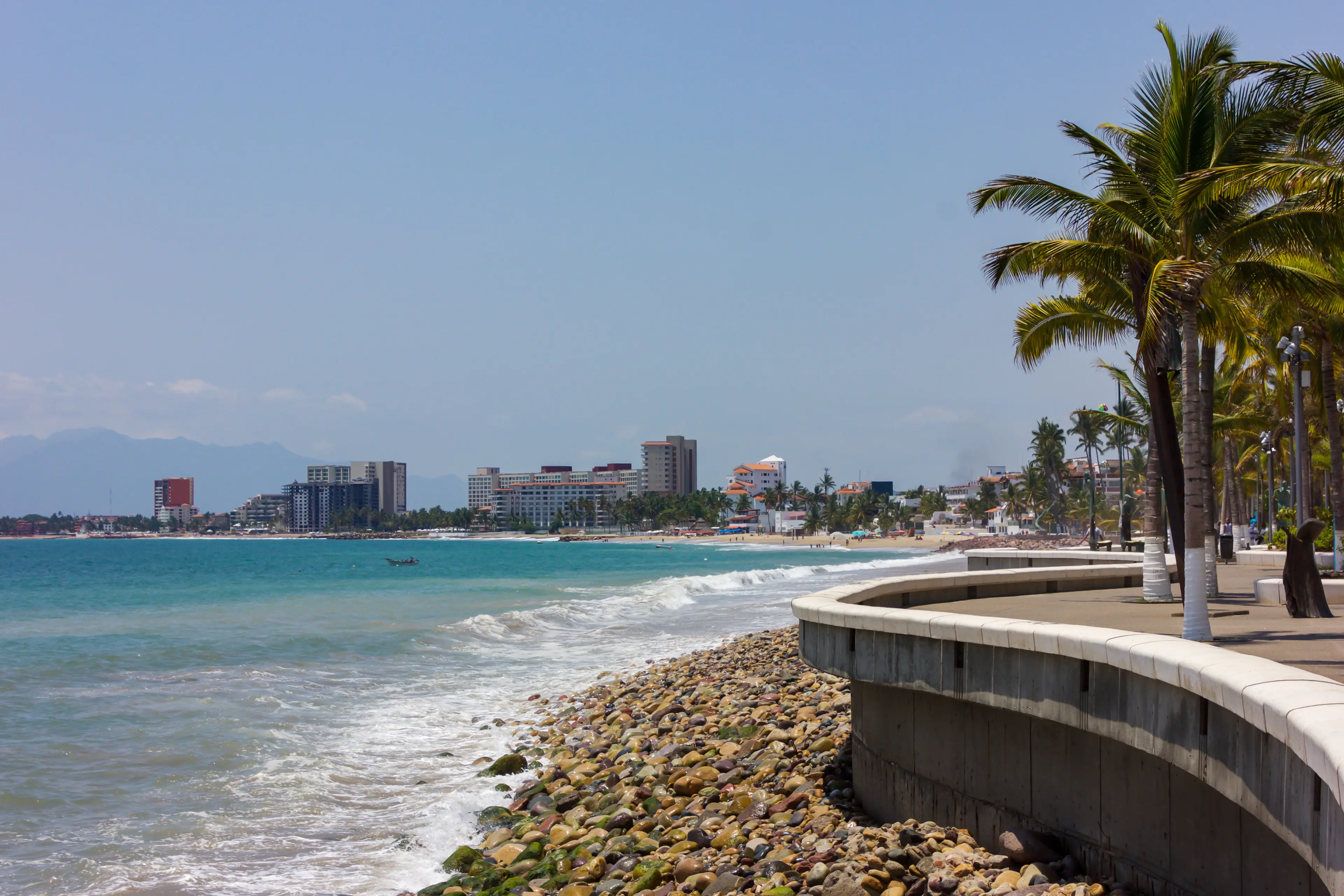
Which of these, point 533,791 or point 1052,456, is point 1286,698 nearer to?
point 533,791

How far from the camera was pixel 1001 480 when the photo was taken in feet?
651

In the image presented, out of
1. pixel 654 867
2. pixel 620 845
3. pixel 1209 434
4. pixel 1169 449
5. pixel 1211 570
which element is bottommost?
pixel 620 845

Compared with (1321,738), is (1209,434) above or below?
above

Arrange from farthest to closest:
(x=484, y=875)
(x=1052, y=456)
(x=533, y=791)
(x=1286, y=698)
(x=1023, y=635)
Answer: (x=1052, y=456)
(x=533, y=791)
(x=484, y=875)
(x=1023, y=635)
(x=1286, y=698)

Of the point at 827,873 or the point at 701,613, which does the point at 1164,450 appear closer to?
the point at 827,873

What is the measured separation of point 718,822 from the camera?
10133 mm

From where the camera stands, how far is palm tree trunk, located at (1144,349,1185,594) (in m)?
13.8

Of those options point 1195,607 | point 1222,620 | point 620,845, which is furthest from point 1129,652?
point 1222,620

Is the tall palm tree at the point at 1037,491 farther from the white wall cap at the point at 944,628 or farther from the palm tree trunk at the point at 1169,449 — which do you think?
the white wall cap at the point at 944,628

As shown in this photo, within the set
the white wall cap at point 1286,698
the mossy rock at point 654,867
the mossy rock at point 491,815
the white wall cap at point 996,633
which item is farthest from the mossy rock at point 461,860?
the white wall cap at point 1286,698

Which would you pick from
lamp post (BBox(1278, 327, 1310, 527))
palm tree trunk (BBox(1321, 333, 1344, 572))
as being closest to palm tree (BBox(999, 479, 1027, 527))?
lamp post (BBox(1278, 327, 1310, 527))

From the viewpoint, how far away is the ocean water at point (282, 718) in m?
10.9

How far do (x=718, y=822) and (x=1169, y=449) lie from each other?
8342 mm

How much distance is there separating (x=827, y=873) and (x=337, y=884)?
4977 mm
